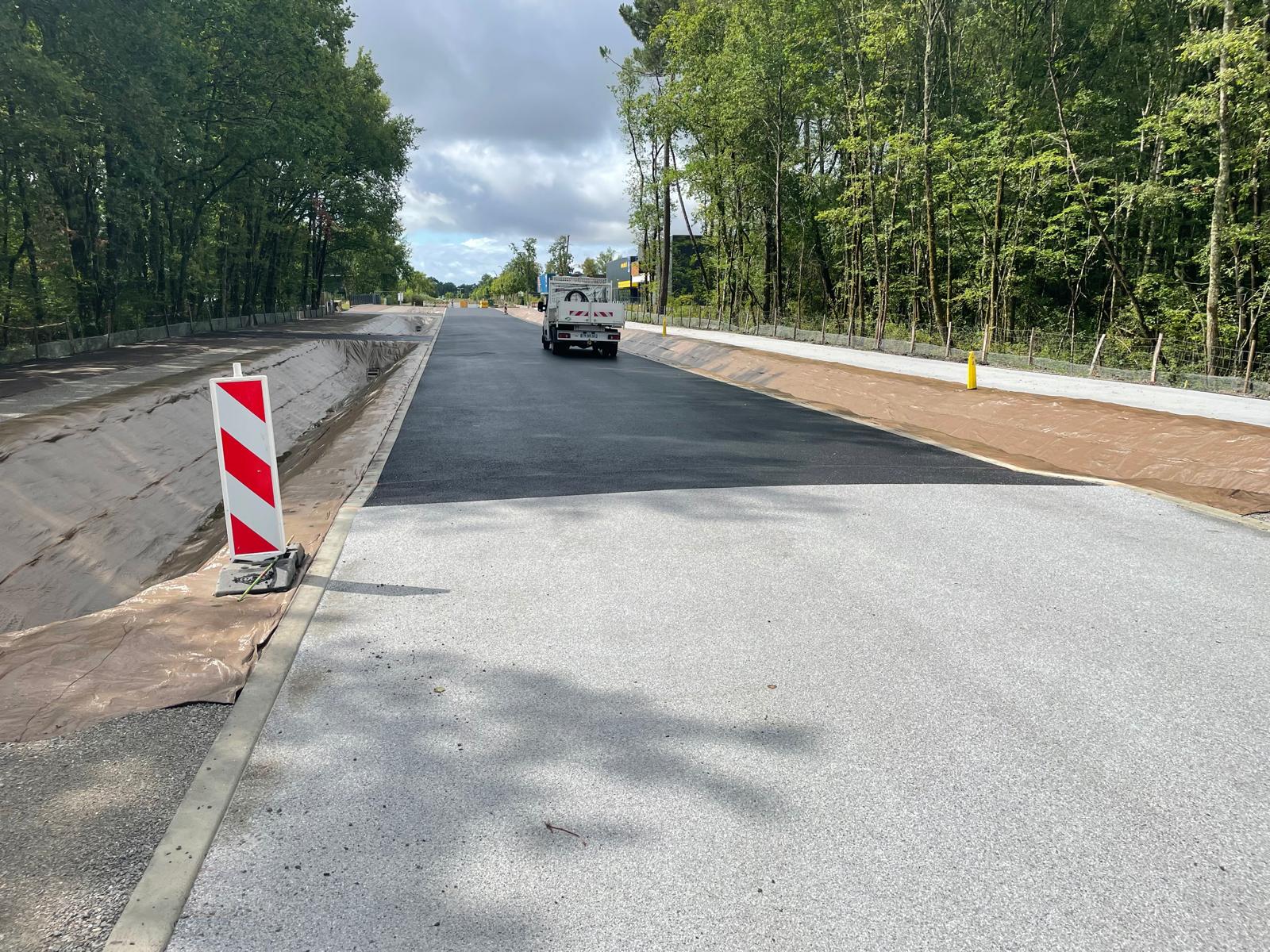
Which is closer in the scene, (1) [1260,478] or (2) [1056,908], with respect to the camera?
(2) [1056,908]

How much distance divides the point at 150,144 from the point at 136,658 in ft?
82.7

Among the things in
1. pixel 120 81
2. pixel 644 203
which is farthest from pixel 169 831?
pixel 644 203

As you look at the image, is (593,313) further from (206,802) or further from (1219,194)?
(206,802)

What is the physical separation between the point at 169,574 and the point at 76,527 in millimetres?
1459

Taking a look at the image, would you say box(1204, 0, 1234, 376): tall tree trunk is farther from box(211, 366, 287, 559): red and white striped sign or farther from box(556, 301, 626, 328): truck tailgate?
box(211, 366, 287, 559): red and white striped sign

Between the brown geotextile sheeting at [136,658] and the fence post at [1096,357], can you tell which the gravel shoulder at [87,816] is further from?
the fence post at [1096,357]

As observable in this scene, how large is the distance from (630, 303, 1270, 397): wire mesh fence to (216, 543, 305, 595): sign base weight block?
21617mm

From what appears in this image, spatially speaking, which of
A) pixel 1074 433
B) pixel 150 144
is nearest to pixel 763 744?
pixel 1074 433

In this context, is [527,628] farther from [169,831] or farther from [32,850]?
[32,850]

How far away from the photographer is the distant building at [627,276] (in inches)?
3000

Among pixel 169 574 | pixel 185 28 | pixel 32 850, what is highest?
pixel 185 28

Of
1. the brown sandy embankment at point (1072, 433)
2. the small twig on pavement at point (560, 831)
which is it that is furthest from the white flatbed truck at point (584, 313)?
the small twig on pavement at point (560, 831)

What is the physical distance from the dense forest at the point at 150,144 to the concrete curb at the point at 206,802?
1944 centimetres

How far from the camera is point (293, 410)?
58.5 feet
